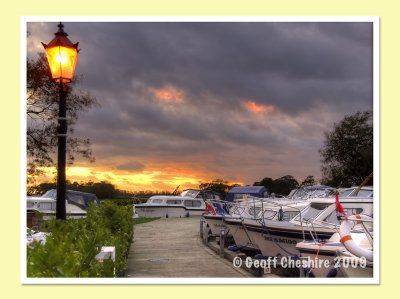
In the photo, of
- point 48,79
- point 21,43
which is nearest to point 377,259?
point 21,43

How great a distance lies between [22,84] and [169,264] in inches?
224

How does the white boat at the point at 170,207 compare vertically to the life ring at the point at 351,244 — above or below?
below

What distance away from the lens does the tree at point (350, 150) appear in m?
11.1

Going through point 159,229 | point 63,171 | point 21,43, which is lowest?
point 159,229

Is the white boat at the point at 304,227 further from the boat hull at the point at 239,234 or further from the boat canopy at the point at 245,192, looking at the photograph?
the boat canopy at the point at 245,192

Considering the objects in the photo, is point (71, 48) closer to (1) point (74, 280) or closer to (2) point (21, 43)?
(2) point (21, 43)

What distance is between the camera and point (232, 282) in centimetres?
754

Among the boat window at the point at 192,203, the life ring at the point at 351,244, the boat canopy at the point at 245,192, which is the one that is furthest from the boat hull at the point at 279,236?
the boat window at the point at 192,203

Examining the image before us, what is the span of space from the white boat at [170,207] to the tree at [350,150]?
20.2 meters

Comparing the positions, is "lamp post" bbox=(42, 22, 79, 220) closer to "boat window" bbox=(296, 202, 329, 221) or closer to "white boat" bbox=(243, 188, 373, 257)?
"white boat" bbox=(243, 188, 373, 257)

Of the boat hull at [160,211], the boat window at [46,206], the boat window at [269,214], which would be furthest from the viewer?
the boat hull at [160,211]

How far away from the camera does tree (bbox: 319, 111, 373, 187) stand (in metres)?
11.1

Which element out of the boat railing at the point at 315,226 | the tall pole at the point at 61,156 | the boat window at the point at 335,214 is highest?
the tall pole at the point at 61,156

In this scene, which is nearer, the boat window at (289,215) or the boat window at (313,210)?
the boat window at (313,210)
